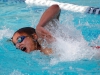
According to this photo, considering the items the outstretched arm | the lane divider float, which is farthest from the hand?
the lane divider float

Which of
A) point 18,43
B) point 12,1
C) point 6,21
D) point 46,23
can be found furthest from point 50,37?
point 12,1

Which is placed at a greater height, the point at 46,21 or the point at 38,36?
the point at 46,21

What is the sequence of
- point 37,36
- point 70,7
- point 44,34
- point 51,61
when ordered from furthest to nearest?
point 70,7 → point 51,61 → point 37,36 → point 44,34

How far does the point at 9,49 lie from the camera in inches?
139

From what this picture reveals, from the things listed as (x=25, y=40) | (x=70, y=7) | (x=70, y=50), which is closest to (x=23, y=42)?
(x=25, y=40)

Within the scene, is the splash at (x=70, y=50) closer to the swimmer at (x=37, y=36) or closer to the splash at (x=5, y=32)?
the swimmer at (x=37, y=36)

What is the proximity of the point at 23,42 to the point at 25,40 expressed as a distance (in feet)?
0.10

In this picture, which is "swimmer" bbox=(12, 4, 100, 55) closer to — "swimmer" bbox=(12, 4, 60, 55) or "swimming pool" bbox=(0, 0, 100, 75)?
"swimmer" bbox=(12, 4, 60, 55)

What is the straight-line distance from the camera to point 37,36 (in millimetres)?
2717

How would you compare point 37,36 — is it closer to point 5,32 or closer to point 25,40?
point 25,40

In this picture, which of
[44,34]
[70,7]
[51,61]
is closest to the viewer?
[44,34]

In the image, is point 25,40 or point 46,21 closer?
point 46,21

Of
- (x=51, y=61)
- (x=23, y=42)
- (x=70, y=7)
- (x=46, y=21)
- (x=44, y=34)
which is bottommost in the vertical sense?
(x=70, y=7)

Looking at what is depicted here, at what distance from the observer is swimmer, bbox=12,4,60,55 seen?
261 centimetres
